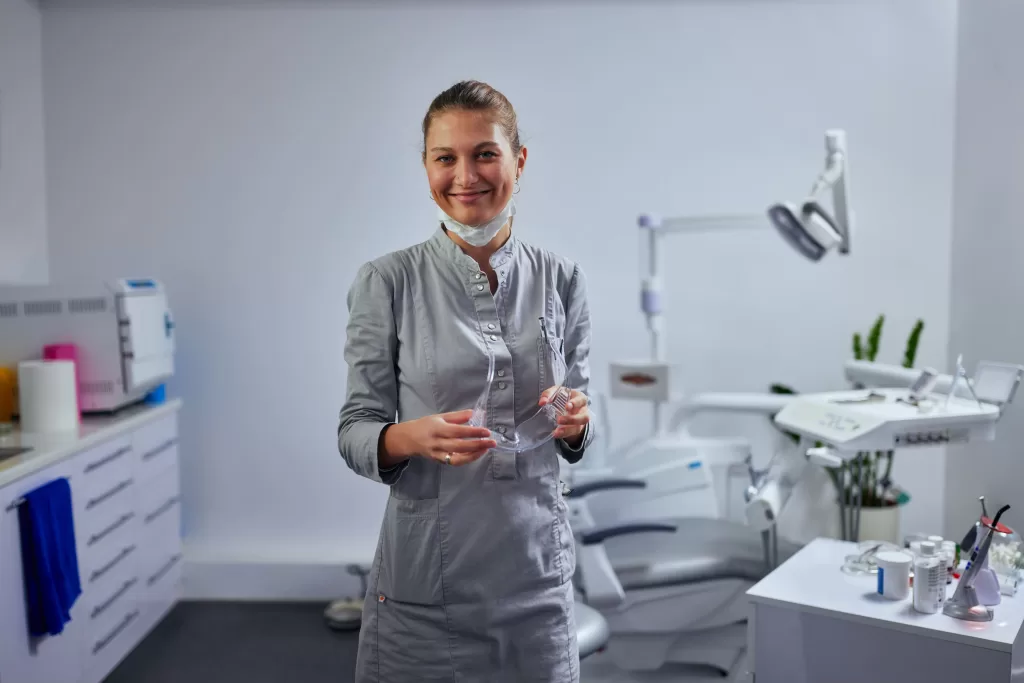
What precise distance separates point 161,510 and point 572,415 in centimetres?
263

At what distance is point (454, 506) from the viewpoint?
124 centimetres

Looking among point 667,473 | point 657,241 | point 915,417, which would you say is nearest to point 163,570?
point 667,473

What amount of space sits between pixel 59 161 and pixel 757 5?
2.94 m

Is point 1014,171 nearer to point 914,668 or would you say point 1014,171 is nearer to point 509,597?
point 914,668

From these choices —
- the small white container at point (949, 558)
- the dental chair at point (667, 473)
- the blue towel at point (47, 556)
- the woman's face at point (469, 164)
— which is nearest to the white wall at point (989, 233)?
the dental chair at point (667, 473)

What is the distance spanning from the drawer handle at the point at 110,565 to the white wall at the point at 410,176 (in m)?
0.68

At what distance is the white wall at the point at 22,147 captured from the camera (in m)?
3.44

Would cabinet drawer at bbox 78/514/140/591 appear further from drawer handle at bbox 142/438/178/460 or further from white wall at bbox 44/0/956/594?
white wall at bbox 44/0/956/594

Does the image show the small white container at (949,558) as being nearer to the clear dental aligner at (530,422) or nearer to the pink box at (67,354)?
the clear dental aligner at (530,422)

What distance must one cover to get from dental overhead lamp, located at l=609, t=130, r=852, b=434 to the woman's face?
4.96 feet

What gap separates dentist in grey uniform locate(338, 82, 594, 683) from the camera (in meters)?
1.23

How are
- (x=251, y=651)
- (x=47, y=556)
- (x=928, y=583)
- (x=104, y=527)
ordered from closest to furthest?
(x=928, y=583) → (x=47, y=556) → (x=104, y=527) → (x=251, y=651)

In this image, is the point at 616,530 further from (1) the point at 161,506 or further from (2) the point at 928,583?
(1) the point at 161,506

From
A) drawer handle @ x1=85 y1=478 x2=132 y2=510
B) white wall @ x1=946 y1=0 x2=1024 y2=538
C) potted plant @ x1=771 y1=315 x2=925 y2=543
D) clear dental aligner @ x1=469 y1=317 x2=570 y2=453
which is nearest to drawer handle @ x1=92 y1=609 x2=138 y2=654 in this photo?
drawer handle @ x1=85 y1=478 x2=132 y2=510
